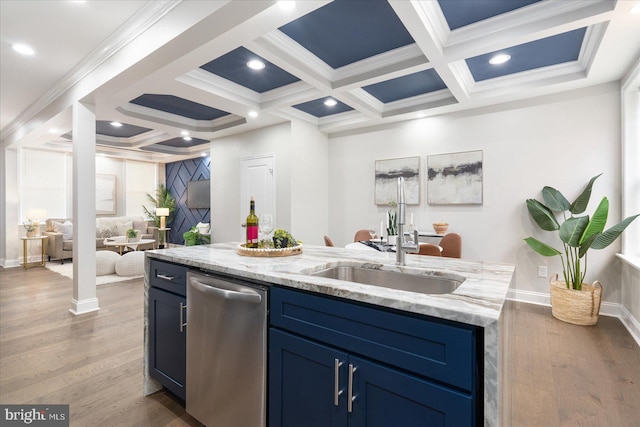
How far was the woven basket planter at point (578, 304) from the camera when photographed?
312 cm

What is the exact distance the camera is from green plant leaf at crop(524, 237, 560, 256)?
11.4ft

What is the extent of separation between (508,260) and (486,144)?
156 centimetres

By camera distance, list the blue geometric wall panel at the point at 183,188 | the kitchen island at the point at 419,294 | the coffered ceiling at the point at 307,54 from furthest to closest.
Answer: the blue geometric wall panel at the point at 183,188
the coffered ceiling at the point at 307,54
the kitchen island at the point at 419,294

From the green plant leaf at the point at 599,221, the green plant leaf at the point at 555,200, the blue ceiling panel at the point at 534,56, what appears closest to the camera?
the blue ceiling panel at the point at 534,56

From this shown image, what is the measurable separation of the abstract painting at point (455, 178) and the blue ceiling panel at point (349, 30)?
1972mm

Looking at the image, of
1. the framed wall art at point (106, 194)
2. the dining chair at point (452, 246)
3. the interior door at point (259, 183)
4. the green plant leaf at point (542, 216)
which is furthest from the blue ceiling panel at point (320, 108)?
the framed wall art at point (106, 194)

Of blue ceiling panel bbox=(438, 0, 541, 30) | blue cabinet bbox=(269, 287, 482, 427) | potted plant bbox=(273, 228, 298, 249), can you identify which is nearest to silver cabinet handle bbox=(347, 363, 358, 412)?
blue cabinet bbox=(269, 287, 482, 427)

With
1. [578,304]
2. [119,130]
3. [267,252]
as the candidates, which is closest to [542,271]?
[578,304]

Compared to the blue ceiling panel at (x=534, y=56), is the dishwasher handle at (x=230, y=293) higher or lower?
lower

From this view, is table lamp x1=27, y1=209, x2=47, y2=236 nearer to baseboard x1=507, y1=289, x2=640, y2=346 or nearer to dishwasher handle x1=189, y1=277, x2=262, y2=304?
dishwasher handle x1=189, y1=277, x2=262, y2=304

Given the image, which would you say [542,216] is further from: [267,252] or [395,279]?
[267,252]

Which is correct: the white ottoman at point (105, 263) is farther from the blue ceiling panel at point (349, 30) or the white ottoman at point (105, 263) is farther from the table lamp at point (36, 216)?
the blue ceiling panel at point (349, 30)

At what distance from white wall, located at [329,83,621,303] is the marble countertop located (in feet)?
A: 9.49

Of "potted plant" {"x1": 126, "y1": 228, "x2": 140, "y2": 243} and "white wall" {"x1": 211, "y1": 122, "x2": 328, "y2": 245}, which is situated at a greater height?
"white wall" {"x1": 211, "y1": 122, "x2": 328, "y2": 245}
